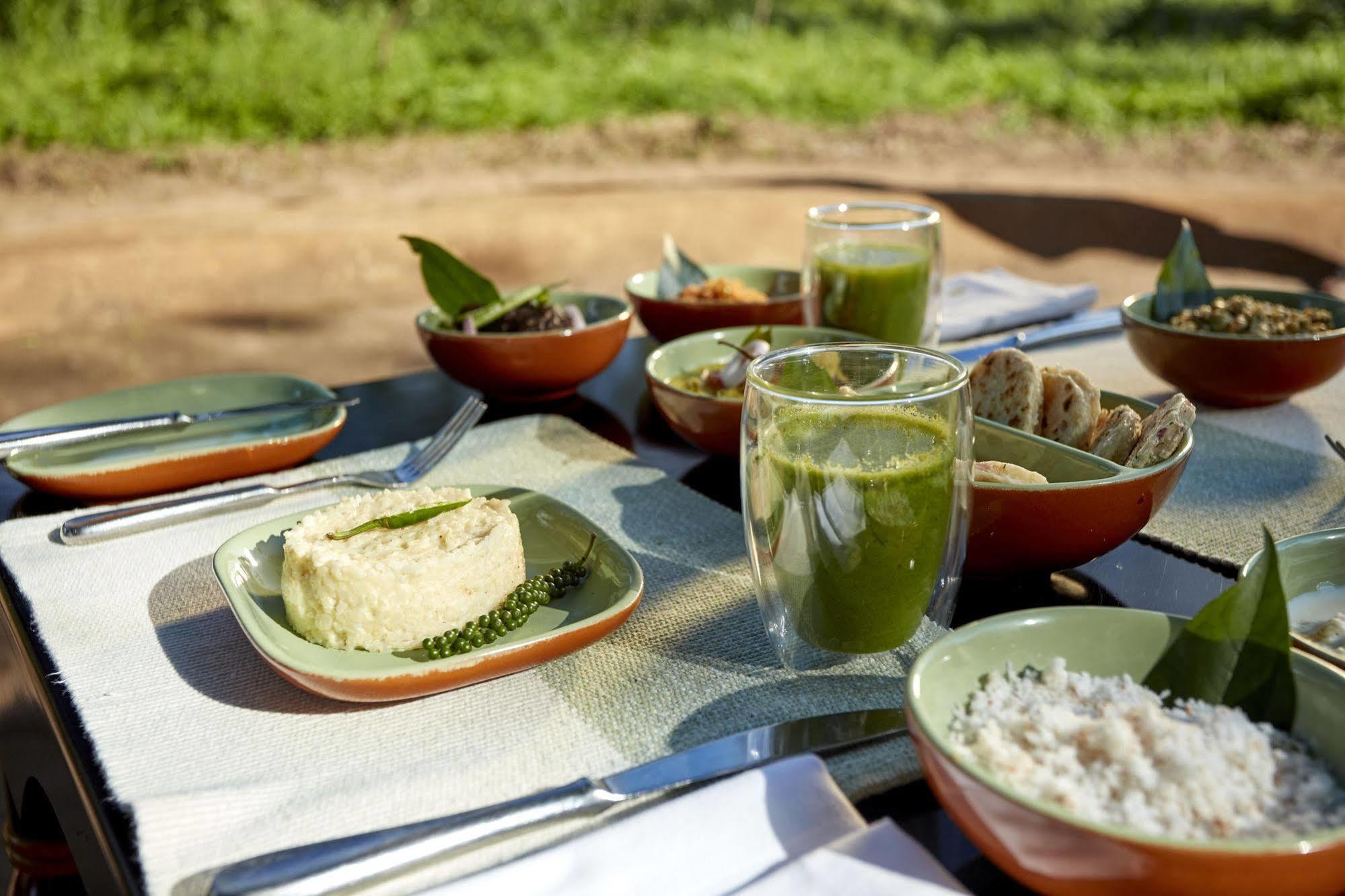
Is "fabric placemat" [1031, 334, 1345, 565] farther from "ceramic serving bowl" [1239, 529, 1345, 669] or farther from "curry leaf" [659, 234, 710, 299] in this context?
"curry leaf" [659, 234, 710, 299]

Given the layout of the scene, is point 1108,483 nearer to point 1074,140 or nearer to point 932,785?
point 932,785

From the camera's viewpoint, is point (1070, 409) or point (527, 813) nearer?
point (527, 813)

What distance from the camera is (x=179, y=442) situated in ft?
4.97

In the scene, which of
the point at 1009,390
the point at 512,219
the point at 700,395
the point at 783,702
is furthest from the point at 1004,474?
the point at 512,219

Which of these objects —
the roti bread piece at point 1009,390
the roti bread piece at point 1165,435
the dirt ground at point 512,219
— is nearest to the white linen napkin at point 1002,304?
the roti bread piece at point 1009,390

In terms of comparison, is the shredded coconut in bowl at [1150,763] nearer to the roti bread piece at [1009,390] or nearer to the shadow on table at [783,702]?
the shadow on table at [783,702]

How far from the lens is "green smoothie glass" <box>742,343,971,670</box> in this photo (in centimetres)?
87

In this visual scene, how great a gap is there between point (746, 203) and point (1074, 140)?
3.15 metres

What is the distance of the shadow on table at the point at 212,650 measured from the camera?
91 centimetres

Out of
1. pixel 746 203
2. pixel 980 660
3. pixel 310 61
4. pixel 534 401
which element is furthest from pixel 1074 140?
pixel 980 660

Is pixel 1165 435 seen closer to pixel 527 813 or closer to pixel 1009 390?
pixel 1009 390

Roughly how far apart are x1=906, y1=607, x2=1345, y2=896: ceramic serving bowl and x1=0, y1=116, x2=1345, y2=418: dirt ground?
488cm

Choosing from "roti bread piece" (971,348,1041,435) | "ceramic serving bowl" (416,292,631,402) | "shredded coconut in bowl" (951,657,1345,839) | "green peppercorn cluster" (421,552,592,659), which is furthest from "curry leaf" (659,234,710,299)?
"shredded coconut in bowl" (951,657,1345,839)

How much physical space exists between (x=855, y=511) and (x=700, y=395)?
497 mm
